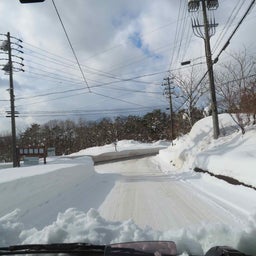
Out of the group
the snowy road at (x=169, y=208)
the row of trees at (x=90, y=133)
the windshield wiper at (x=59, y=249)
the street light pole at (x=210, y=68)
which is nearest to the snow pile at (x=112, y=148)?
the row of trees at (x=90, y=133)

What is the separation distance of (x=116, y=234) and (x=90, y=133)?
9908 cm

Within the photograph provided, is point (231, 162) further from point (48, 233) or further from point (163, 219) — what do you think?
point (48, 233)

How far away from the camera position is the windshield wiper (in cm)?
312

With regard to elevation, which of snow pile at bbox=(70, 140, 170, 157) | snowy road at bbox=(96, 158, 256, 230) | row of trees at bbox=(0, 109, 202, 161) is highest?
row of trees at bbox=(0, 109, 202, 161)

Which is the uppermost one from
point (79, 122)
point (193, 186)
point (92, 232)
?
point (79, 122)

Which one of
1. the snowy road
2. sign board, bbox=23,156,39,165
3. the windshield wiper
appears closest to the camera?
the windshield wiper

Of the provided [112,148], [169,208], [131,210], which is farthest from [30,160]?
[112,148]

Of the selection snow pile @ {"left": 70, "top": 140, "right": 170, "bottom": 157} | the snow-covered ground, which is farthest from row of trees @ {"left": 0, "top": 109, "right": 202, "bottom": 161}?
the snow-covered ground

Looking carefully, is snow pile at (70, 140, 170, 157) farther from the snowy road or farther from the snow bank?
the snow bank

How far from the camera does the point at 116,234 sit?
12.3ft

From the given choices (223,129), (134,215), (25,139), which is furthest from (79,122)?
(134,215)

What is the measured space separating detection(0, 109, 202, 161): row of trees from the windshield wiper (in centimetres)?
8456

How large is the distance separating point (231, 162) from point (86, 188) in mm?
6173

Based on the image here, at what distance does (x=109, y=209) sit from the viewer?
11234 millimetres
